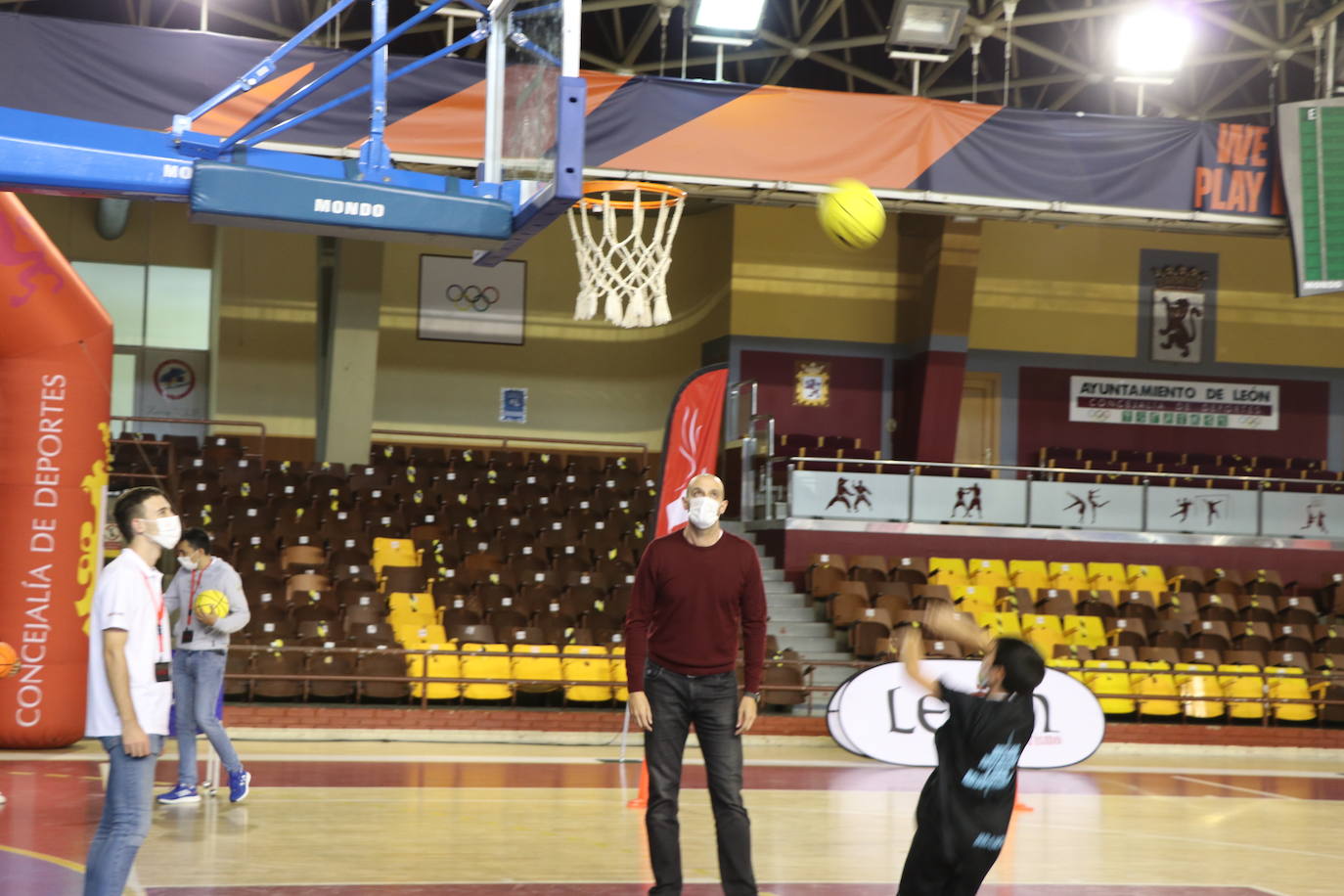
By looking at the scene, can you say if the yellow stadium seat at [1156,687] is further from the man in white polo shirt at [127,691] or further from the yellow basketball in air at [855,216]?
the man in white polo shirt at [127,691]

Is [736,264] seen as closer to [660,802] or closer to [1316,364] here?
[1316,364]

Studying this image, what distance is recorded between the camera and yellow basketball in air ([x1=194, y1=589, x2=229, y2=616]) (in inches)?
329

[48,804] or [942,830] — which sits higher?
[942,830]

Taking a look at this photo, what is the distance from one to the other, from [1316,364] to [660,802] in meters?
22.8

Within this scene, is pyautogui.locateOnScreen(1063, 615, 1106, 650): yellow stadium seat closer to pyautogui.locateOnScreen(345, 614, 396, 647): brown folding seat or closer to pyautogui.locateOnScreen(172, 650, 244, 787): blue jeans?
pyautogui.locateOnScreen(345, 614, 396, 647): brown folding seat

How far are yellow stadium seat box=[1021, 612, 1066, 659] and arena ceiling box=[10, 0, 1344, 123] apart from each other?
6309mm

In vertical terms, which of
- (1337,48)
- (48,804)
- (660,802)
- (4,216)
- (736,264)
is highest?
(1337,48)

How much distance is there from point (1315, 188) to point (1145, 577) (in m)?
5.56

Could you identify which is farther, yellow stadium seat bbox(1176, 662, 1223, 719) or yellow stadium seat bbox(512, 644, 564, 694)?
yellow stadium seat bbox(1176, 662, 1223, 719)

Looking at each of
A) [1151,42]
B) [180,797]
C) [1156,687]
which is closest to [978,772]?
[180,797]

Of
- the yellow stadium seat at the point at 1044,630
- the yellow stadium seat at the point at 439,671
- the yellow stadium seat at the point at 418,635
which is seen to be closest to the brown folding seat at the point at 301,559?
the yellow stadium seat at the point at 418,635

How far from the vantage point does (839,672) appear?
52.8 ft

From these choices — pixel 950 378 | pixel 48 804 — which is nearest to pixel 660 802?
pixel 48 804

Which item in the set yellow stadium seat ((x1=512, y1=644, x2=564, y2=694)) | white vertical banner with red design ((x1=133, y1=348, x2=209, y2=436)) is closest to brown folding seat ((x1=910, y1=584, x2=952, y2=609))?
yellow stadium seat ((x1=512, y1=644, x2=564, y2=694))
